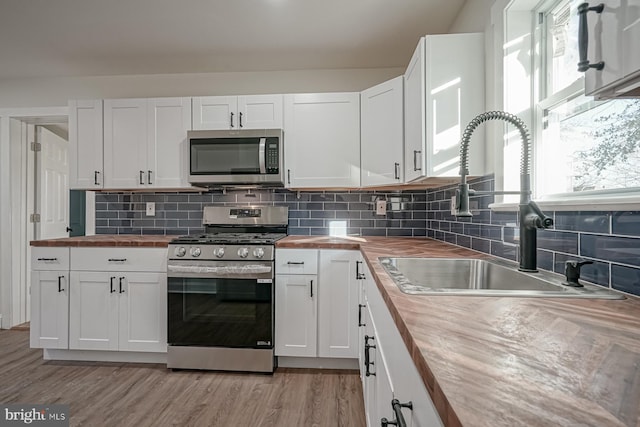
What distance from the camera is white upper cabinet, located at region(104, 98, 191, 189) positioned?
2.63 m

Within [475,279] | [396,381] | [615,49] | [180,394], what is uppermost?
[615,49]

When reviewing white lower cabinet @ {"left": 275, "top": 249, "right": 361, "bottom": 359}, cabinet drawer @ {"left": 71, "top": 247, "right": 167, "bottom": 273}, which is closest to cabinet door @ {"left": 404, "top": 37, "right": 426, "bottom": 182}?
white lower cabinet @ {"left": 275, "top": 249, "right": 361, "bottom": 359}

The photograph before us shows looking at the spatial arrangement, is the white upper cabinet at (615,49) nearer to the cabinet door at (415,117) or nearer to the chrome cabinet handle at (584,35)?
the chrome cabinet handle at (584,35)

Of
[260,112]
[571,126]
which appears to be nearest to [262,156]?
[260,112]

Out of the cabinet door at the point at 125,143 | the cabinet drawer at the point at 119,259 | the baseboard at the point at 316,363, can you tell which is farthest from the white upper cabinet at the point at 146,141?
the baseboard at the point at 316,363

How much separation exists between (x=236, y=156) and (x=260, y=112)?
0.40m

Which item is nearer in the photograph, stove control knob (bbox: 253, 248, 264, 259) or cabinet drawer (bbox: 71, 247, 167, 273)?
stove control knob (bbox: 253, 248, 264, 259)

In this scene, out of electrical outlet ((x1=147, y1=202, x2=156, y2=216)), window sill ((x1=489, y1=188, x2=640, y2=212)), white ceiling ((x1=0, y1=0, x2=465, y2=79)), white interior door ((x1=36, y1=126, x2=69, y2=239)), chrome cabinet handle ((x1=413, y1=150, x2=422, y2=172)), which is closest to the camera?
window sill ((x1=489, y1=188, x2=640, y2=212))

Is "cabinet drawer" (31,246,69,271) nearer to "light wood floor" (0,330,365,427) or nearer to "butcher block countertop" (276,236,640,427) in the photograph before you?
"light wood floor" (0,330,365,427)

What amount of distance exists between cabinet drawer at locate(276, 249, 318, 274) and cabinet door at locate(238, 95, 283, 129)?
997 millimetres

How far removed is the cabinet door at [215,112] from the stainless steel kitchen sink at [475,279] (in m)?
1.78

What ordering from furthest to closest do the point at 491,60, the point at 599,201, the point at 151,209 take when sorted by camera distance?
the point at 151,209, the point at 491,60, the point at 599,201

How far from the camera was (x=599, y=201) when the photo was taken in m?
0.94

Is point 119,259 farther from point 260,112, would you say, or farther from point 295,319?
point 260,112
